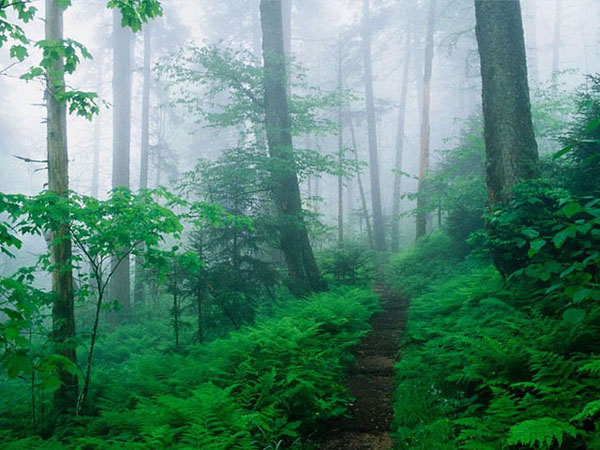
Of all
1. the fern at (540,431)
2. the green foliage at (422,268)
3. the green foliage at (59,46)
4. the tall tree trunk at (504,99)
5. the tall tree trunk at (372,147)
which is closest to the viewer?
the fern at (540,431)

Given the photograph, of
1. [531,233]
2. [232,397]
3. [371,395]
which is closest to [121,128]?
[232,397]

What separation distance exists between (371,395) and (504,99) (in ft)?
17.2

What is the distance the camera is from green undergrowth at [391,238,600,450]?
2.62 meters

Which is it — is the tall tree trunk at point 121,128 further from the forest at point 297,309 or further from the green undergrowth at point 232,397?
the green undergrowth at point 232,397

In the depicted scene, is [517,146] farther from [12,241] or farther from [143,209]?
[12,241]

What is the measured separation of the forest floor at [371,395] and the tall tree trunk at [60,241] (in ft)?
13.2

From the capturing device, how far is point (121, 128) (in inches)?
571

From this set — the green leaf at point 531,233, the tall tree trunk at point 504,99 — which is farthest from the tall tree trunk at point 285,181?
the green leaf at point 531,233

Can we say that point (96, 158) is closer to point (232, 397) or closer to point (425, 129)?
point (425, 129)

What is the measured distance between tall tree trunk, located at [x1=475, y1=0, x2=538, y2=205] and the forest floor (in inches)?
121

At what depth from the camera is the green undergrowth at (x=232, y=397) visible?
337 cm

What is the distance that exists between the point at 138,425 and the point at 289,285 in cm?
613

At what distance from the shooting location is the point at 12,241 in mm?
2969

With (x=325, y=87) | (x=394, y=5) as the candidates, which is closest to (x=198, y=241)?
(x=394, y=5)
